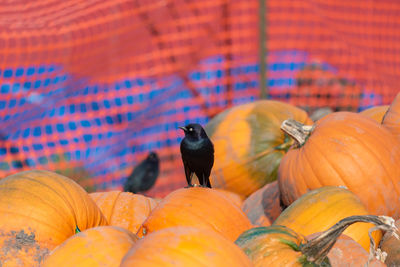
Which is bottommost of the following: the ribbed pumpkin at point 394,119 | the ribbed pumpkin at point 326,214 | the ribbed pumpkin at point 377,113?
the ribbed pumpkin at point 326,214

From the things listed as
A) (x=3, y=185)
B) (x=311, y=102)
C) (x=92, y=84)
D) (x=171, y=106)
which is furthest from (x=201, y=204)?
(x=311, y=102)

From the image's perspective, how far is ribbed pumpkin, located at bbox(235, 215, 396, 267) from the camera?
5.52ft

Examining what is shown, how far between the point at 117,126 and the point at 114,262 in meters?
4.00

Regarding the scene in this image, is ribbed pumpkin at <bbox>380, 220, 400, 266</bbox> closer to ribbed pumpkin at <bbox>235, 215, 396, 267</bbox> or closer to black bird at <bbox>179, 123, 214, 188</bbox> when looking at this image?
ribbed pumpkin at <bbox>235, 215, 396, 267</bbox>

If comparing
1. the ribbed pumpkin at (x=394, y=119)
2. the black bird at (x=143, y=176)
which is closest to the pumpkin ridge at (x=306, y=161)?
the ribbed pumpkin at (x=394, y=119)

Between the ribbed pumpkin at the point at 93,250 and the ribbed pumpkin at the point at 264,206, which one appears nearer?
the ribbed pumpkin at the point at 93,250

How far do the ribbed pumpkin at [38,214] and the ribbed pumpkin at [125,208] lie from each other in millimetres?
167

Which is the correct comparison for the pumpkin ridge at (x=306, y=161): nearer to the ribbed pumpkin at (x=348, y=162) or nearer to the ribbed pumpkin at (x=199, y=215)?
the ribbed pumpkin at (x=348, y=162)

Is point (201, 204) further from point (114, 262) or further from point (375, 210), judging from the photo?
point (375, 210)

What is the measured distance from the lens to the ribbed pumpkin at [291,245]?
168 centimetres

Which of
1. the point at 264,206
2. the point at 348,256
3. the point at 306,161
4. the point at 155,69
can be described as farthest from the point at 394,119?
the point at 155,69

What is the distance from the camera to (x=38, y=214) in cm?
207

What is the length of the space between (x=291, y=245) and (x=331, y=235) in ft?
0.62

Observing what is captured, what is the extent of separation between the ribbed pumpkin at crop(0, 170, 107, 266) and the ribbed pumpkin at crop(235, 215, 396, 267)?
661mm
